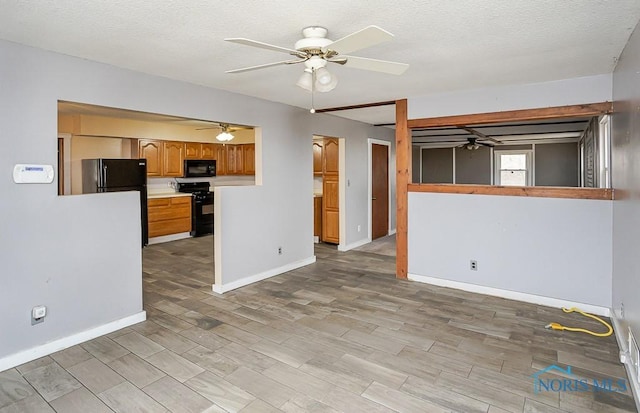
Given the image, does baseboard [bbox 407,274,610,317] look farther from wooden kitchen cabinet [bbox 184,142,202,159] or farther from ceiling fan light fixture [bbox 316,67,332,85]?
wooden kitchen cabinet [bbox 184,142,202,159]

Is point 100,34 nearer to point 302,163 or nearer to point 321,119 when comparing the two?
point 302,163

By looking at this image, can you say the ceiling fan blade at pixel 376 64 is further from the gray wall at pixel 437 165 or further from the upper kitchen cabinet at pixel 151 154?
the gray wall at pixel 437 165

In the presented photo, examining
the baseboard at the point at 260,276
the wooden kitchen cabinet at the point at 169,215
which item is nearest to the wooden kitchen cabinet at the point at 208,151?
the wooden kitchen cabinet at the point at 169,215

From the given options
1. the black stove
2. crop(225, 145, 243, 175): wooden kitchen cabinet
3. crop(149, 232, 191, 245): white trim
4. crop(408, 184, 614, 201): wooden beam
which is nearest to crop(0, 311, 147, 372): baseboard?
crop(408, 184, 614, 201): wooden beam

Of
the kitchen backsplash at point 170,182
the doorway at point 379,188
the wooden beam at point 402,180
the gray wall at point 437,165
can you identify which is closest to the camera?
the wooden beam at point 402,180

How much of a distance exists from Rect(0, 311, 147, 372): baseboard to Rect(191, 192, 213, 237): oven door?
4.47 metres

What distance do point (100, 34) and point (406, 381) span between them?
3.15 meters

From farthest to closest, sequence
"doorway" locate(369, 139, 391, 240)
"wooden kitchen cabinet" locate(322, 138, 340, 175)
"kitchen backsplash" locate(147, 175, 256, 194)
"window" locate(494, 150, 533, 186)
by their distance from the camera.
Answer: "window" locate(494, 150, 533, 186) < "kitchen backsplash" locate(147, 175, 256, 194) < "doorway" locate(369, 139, 391, 240) < "wooden kitchen cabinet" locate(322, 138, 340, 175)

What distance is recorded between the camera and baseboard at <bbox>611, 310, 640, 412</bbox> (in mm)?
2311

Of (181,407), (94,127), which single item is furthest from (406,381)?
(94,127)

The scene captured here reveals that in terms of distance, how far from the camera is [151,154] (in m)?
7.32

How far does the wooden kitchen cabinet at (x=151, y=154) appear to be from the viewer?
7.13m

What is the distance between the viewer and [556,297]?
3980mm

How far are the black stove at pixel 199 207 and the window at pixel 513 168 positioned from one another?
25.9ft
